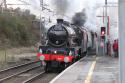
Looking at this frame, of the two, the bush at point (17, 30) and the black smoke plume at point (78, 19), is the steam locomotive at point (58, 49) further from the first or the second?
the bush at point (17, 30)

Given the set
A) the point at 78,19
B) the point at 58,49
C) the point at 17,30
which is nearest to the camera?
the point at 58,49

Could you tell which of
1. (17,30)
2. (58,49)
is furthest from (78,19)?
(17,30)

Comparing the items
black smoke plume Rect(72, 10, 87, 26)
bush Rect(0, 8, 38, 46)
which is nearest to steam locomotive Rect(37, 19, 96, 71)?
black smoke plume Rect(72, 10, 87, 26)

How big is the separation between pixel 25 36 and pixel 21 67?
3912 cm

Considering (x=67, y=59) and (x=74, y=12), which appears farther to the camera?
(x=74, y=12)

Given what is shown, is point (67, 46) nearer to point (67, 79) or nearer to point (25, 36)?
point (67, 79)

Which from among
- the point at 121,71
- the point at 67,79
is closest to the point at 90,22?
the point at 67,79

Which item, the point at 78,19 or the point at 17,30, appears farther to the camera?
the point at 17,30

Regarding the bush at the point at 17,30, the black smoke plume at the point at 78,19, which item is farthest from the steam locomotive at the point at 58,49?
the bush at the point at 17,30

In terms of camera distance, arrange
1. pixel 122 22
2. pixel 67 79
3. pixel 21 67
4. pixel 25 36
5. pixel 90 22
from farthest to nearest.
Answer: pixel 25 36
pixel 90 22
pixel 21 67
pixel 67 79
pixel 122 22

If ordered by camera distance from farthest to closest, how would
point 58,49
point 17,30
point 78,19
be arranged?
point 17,30, point 78,19, point 58,49

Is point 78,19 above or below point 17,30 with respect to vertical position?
above

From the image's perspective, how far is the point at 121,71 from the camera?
6.83 m

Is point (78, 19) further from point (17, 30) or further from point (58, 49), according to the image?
point (17, 30)
